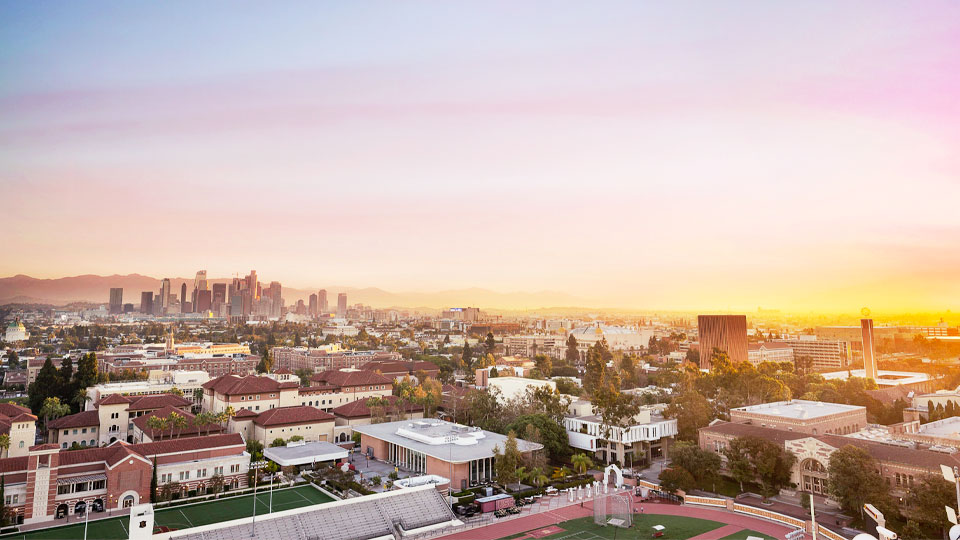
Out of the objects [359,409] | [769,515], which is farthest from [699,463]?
[359,409]

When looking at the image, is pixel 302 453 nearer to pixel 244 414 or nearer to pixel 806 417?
pixel 244 414

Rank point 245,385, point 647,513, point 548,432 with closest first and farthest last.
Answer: point 647,513, point 548,432, point 245,385

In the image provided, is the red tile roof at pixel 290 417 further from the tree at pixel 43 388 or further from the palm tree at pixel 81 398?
the tree at pixel 43 388

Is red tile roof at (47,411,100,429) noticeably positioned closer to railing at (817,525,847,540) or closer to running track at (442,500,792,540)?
running track at (442,500,792,540)

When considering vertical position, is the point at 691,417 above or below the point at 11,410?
below

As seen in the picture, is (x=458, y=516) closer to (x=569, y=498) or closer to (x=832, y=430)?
(x=569, y=498)
